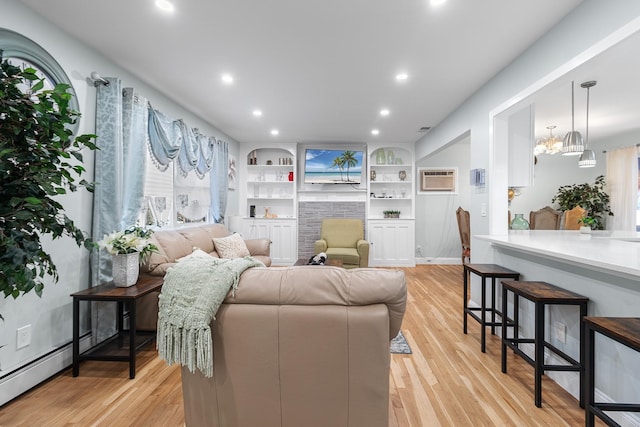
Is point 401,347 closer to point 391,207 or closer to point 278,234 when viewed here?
point 278,234

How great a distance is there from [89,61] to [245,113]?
202 centimetres

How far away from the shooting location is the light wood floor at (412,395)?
69.6 inches

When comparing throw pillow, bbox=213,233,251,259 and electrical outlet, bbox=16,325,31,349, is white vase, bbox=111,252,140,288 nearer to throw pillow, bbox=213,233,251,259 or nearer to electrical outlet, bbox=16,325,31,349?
electrical outlet, bbox=16,325,31,349

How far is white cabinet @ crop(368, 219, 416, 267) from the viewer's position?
625 cm

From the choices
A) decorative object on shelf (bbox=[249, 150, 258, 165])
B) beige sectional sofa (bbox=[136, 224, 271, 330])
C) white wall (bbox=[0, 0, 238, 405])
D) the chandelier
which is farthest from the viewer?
decorative object on shelf (bbox=[249, 150, 258, 165])

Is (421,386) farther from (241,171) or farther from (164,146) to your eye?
(241,171)

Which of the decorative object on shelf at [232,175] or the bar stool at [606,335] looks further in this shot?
the decorative object on shelf at [232,175]

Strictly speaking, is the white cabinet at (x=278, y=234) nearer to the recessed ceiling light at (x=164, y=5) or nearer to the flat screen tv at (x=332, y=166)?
the flat screen tv at (x=332, y=166)

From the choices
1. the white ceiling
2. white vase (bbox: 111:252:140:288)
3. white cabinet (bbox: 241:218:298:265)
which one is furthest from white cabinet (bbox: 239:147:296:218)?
white vase (bbox: 111:252:140:288)

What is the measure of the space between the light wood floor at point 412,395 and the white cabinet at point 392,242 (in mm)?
3467

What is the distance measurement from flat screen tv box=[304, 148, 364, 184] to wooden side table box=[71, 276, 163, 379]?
4115 mm

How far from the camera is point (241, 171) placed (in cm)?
645

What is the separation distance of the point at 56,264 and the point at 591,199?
8.57m

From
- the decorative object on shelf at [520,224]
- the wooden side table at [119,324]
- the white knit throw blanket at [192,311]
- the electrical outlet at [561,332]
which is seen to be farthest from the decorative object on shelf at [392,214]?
the white knit throw blanket at [192,311]
